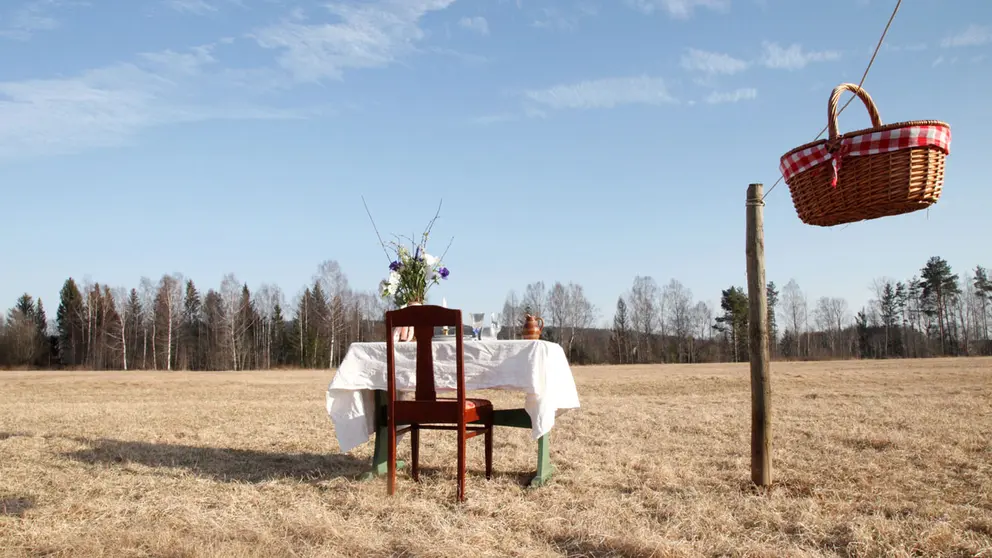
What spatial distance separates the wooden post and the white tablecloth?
1423mm

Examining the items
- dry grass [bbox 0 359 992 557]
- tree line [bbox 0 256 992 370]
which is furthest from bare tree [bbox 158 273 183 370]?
dry grass [bbox 0 359 992 557]

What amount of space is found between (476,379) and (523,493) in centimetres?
90

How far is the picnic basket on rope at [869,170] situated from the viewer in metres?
3.26

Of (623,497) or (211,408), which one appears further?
(211,408)

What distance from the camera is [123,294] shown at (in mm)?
62156

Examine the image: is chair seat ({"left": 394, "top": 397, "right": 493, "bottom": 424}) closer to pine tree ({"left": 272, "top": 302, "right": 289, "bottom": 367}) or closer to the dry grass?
the dry grass

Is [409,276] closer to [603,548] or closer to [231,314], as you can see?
[603,548]

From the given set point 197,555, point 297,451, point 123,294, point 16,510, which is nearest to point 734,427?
point 297,451

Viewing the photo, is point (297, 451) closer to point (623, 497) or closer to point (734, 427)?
point (623, 497)

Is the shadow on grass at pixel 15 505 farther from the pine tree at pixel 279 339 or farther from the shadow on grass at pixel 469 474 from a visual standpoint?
the pine tree at pixel 279 339

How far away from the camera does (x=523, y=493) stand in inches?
198

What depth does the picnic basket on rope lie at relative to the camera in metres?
3.26

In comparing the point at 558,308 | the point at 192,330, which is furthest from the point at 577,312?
the point at 192,330

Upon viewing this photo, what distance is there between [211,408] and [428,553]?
1012 centimetres
